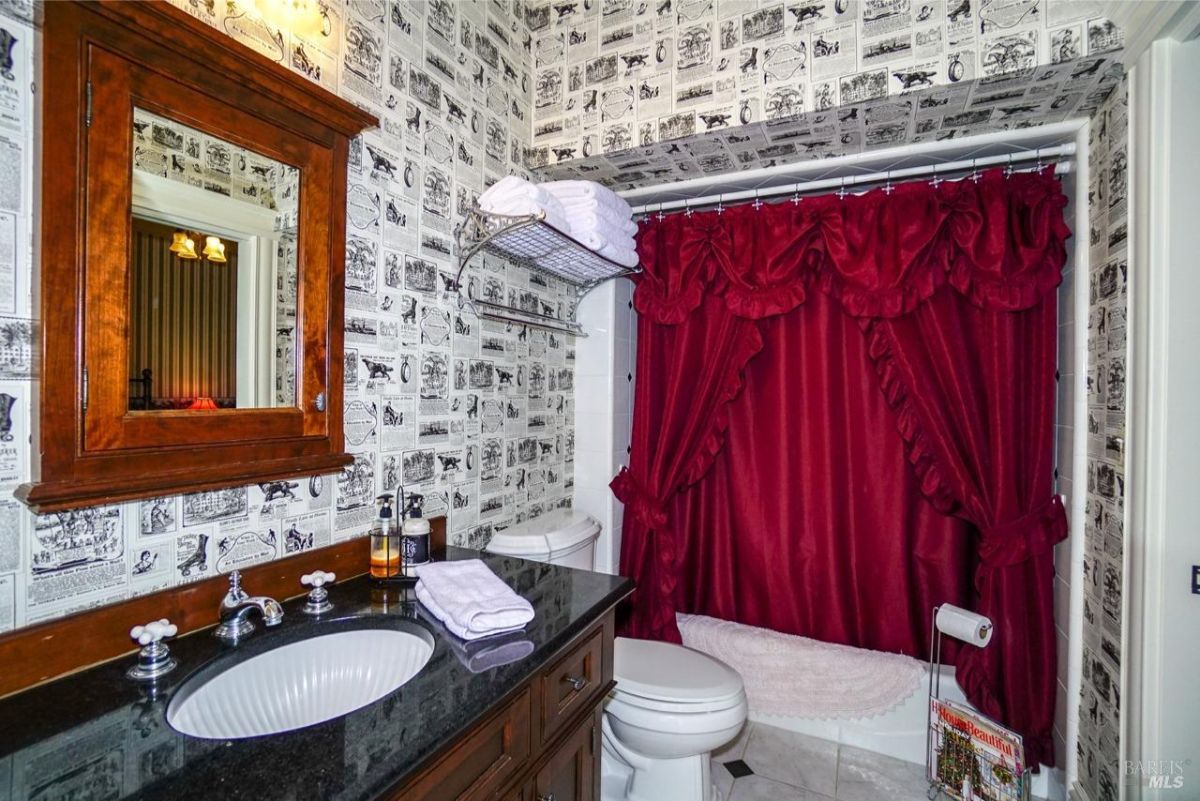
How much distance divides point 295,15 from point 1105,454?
2283mm

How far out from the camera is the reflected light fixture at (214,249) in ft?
3.39

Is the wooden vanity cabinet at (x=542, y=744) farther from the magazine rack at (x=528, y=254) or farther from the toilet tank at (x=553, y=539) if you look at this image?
the magazine rack at (x=528, y=254)

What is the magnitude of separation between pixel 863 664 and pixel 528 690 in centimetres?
160

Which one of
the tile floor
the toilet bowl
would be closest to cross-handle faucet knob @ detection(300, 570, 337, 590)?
the toilet bowl

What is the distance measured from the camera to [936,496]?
1.97 m

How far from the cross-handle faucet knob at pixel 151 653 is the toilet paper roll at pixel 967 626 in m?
2.03

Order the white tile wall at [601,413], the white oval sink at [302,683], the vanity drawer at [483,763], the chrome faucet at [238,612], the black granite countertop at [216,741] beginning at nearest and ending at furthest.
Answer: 1. the black granite countertop at [216,741]
2. the vanity drawer at [483,763]
3. the white oval sink at [302,683]
4. the chrome faucet at [238,612]
5. the white tile wall at [601,413]

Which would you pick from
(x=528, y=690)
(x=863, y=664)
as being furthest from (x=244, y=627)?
(x=863, y=664)

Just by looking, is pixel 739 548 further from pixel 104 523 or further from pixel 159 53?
pixel 159 53

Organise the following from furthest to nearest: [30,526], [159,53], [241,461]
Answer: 1. [241,461]
2. [159,53]
3. [30,526]

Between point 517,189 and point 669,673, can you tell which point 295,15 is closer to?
point 517,189

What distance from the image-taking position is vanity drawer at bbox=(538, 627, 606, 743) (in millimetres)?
1005

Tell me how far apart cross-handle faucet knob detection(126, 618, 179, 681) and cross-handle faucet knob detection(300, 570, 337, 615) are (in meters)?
0.25

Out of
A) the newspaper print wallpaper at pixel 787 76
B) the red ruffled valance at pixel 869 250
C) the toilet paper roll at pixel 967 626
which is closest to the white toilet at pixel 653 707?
the toilet paper roll at pixel 967 626
